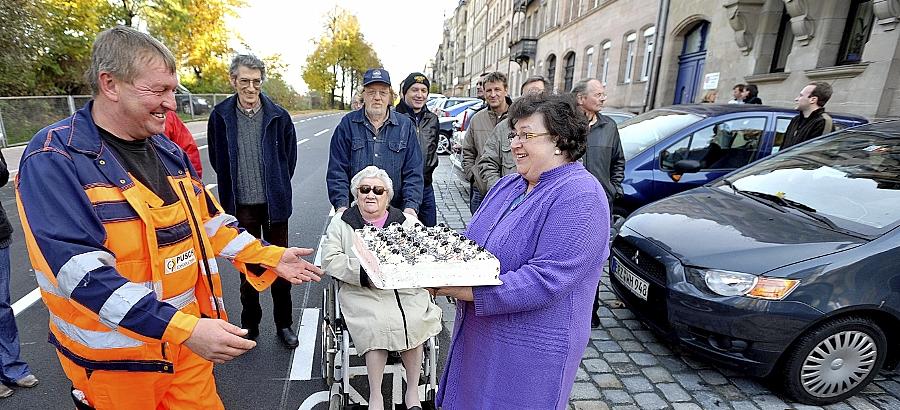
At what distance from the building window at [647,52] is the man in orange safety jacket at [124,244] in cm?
1714

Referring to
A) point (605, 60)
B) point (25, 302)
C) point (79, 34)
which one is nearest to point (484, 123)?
point (25, 302)

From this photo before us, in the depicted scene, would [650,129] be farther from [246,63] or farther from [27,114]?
[27,114]

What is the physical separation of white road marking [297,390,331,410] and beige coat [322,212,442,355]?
1.70 feet

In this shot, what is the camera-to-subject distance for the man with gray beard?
3.62 m

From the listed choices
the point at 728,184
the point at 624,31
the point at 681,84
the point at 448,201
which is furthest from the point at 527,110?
the point at 624,31

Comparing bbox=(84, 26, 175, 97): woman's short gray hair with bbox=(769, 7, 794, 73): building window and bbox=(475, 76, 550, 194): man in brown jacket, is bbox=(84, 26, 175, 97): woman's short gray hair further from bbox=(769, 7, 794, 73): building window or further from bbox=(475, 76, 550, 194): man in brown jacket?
bbox=(769, 7, 794, 73): building window

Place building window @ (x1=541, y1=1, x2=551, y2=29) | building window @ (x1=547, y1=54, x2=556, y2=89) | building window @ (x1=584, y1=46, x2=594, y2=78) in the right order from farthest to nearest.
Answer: building window @ (x1=541, y1=1, x2=551, y2=29)
building window @ (x1=547, y1=54, x2=556, y2=89)
building window @ (x1=584, y1=46, x2=594, y2=78)

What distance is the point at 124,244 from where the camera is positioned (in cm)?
154

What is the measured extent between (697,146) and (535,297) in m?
4.93

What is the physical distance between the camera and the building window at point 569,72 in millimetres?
25211

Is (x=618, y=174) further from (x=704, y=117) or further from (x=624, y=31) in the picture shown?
(x=624, y=31)

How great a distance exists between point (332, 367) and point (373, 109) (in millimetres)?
1930

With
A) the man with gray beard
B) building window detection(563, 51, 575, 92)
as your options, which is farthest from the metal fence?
building window detection(563, 51, 575, 92)

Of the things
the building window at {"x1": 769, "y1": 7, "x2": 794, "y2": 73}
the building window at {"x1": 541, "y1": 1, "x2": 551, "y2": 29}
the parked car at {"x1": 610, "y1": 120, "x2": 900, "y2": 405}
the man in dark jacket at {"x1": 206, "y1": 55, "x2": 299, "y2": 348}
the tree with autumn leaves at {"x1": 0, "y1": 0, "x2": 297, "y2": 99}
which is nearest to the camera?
the parked car at {"x1": 610, "y1": 120, "x2": 900, "y2": 405}
